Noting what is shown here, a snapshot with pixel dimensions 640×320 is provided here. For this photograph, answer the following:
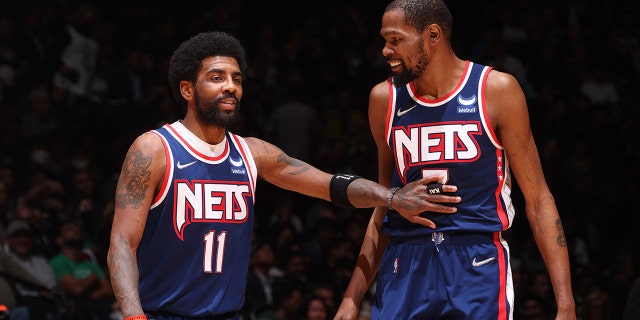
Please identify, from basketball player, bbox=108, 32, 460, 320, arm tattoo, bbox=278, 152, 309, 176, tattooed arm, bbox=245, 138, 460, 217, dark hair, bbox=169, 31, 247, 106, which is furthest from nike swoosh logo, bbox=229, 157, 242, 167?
dark hair, bbox=169, 31, 247, 106

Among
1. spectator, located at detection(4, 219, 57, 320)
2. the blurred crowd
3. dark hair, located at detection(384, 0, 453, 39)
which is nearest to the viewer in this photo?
dark hair, located at detection(384, 0, 453, 39)

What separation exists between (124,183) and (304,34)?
8.93 metres

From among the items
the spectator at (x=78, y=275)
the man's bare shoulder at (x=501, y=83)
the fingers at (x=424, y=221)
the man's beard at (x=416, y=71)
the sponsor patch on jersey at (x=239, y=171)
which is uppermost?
the man's beard at (x=416, y=71)

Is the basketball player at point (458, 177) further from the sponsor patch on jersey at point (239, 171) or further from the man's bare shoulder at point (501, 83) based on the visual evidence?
the sponsor patch on jersey at point (239, 171)

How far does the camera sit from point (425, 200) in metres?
4.55

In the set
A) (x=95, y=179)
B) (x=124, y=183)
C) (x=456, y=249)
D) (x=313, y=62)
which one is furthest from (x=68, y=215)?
(x=456, y=249)

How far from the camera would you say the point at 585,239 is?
11.2 metres

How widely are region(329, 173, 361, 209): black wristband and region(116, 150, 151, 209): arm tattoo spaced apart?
962 millimetres

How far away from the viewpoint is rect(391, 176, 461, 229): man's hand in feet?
14.9

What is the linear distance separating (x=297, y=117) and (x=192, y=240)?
6.95 metres

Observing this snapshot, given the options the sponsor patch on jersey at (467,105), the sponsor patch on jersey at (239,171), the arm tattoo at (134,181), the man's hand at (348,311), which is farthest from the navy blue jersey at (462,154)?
the arm tattoo at (134,181)

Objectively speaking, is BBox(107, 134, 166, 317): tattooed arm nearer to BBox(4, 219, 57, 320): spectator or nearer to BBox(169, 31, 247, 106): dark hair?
BBox(169, 31, 247, 106): dark hair

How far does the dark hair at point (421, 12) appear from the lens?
469 cm

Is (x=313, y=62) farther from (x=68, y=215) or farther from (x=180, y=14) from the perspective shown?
(x=68, y=215)
